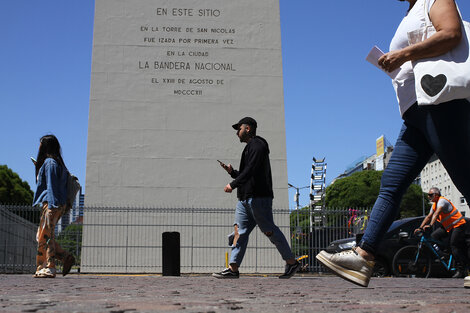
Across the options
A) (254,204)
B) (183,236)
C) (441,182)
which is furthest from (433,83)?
(441,182)

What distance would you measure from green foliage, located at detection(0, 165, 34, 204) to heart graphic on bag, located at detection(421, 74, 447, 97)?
4710 centimetres

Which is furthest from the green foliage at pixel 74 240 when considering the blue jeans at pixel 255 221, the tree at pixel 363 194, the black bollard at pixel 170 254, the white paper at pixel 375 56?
the tree at pixel 363 194

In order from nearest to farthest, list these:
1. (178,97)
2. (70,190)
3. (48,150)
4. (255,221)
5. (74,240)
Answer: (255,221), (48,150), (70,190), (74,240), (178,97)

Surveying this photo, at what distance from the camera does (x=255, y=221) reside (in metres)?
8.70

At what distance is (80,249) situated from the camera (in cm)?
1598

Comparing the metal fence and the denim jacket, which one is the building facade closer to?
the metal fence

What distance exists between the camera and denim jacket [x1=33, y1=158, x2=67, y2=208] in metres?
8.77

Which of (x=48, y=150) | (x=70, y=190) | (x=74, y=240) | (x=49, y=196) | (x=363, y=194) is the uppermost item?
(x=363, y=194)

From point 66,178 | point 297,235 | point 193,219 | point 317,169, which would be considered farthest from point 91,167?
point 317,169

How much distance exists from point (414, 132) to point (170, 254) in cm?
740

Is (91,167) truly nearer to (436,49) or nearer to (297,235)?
(297,235)

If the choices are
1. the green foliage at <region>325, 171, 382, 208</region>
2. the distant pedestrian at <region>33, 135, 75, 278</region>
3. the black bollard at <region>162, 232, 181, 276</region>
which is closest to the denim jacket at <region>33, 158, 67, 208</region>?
the distant pedestrian at <region>33, 135, 75, 278</region>

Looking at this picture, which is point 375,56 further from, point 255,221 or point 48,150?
point 48,150

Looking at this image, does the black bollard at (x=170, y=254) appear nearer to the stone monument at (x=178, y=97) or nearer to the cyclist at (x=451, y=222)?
the cyclist at (x=451, y=222)
